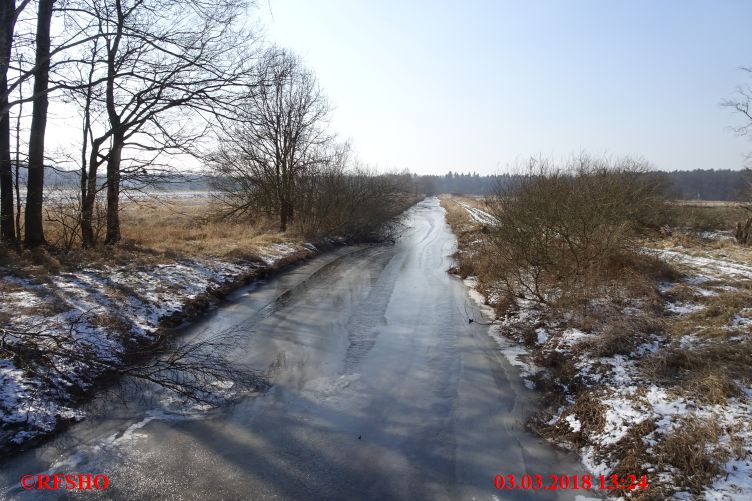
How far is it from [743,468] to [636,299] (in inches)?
235

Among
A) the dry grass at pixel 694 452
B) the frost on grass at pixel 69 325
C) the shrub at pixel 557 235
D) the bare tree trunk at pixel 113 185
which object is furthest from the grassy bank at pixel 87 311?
the shrub at pixel 557 235

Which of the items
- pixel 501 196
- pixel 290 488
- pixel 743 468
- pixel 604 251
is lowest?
pixel 290 488

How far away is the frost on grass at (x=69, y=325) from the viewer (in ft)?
16.6

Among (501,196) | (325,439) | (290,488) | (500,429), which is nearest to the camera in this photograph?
(290,488)

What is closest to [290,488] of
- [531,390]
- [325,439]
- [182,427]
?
[325,439]

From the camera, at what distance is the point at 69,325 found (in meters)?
6.91

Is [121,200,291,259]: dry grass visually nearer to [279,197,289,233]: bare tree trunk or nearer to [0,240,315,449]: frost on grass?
[279,197,289,233]: bare tree trunk

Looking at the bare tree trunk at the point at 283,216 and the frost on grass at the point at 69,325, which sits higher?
the bare tree trunk at the point at 283,216

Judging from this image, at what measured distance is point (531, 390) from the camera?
21.6ft

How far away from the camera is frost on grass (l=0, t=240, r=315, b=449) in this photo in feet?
16.6

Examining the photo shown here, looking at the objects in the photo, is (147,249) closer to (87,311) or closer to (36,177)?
(36,177)

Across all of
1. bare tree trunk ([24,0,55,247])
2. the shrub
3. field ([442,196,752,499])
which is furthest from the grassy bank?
the shrub

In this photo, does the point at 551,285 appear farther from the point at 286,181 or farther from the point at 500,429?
the point at 286,181

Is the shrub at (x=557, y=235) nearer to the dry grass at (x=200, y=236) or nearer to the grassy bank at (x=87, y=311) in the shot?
the grassy bank at (x=87, y=311)
